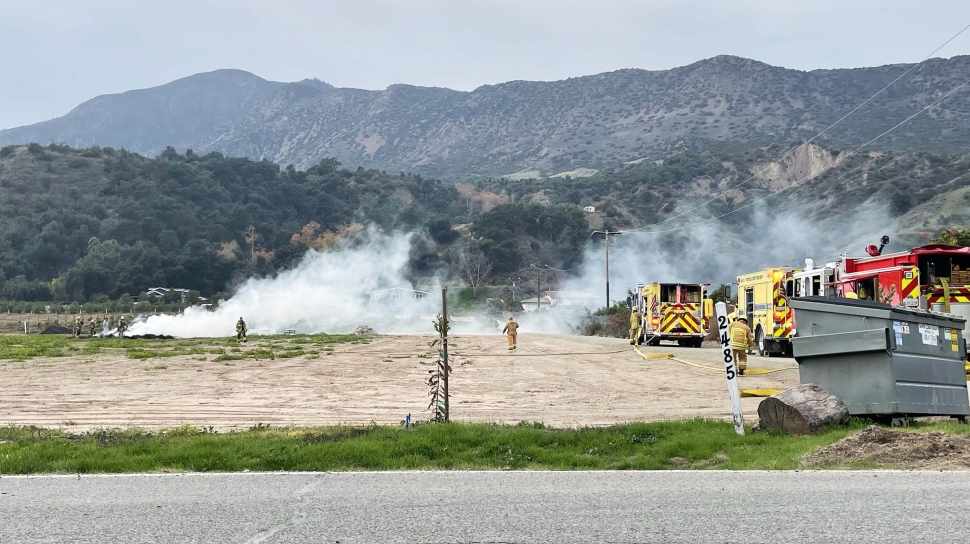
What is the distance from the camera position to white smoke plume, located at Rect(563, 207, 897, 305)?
4382 inches

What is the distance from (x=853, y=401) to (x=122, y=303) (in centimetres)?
9451

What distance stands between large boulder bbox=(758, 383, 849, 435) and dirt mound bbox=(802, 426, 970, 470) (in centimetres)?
120

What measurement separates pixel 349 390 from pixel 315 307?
195 feet

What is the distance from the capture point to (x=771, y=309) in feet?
105

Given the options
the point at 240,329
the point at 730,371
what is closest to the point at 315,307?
the point at 240,329

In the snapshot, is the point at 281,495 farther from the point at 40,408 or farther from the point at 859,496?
the point at 40,408

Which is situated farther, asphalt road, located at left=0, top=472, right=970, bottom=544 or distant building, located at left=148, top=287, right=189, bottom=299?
distant building, located at left=148, top=287, right=189, bottom=299

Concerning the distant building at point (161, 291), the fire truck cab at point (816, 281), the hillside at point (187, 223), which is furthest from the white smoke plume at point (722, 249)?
the fire truck cab at point (816, 281)

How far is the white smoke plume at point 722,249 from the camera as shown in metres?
111

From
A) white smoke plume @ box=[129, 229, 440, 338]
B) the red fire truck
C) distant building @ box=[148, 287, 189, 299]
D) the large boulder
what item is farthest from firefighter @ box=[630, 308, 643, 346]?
distant building @ box=[148, 287, 189, 299]

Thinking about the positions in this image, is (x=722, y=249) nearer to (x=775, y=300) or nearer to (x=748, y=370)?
(x=775, y=300)

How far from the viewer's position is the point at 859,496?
8.30 meters

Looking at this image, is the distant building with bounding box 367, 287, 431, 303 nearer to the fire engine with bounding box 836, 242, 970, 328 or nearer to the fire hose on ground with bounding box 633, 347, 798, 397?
the fire hose on ground with bounding box 633, 347, 798, 397

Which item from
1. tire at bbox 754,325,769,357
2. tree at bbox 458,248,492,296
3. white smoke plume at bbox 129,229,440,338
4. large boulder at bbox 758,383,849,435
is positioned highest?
tree at bbox 458,248,492,296
